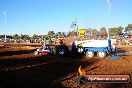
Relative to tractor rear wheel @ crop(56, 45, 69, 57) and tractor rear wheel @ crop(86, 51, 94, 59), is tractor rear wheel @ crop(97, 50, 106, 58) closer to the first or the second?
tractor rear wheel @ crop(86, 51, 94, 59)

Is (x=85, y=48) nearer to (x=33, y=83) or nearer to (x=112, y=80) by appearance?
(x=33, y=83)

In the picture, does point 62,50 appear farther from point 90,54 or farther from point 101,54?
point 101,54

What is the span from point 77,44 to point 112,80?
1806 centimetres

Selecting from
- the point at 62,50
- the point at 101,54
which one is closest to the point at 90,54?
the point at 101,54

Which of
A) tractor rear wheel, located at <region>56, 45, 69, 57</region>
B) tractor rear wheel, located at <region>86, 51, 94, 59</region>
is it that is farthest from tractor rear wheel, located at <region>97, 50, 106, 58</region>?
tractor rear wheel, located at <region>56, 45, 69, 57</region>

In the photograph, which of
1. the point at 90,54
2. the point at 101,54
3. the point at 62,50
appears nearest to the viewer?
the point at 101,54

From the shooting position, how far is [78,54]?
27.5 m

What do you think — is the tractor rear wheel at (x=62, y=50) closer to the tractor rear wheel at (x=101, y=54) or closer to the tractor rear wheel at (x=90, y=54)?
the tractor rear wheel at (x=90, y=54)

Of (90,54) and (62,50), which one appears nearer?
(90,54)

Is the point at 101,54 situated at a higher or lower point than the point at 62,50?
lower

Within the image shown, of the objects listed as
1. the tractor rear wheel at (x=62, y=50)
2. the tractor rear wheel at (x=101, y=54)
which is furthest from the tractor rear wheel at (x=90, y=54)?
the tractor rear wheel at (x=62, y=50)

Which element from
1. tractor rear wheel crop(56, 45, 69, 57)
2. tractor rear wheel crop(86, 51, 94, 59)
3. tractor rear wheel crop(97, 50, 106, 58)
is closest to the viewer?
tractor rear wheel crop(97, 50, 106, 58)

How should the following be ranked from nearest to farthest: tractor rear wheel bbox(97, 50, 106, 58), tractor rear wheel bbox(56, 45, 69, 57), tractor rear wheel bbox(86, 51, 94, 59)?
tractor rear wheel bbox(97, 50, 106, 58) < tractor rear wheel bbox(86, 51, 94, 59) < tractor rear wheel bbox(56, 45, 69, 57)

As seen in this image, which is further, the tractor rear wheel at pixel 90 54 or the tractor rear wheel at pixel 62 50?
the tractor rear wheel at pixel 62 50
